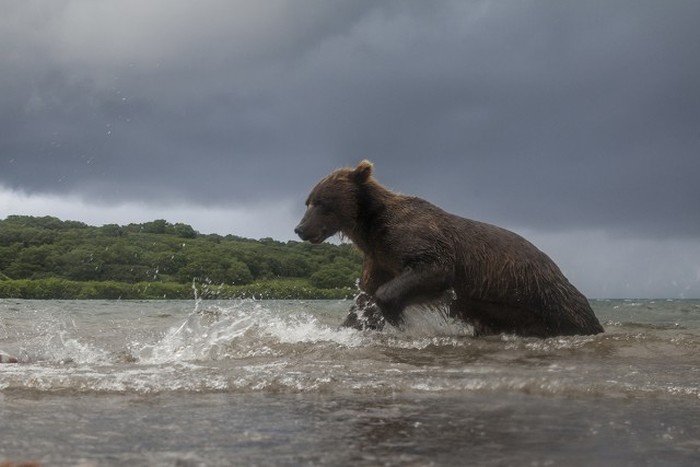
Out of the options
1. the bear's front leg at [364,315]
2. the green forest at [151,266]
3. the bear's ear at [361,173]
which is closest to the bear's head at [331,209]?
the bear's ear at [361,173]

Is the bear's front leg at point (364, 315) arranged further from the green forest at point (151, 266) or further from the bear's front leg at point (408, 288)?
the green forest at point (151, 266)

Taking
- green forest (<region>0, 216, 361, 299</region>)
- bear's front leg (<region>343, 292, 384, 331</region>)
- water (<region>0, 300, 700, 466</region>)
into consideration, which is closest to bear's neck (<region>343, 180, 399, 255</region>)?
bear's front leg (<region>343, 292, 384, 331</region>)

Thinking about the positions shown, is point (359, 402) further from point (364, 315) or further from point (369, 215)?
point (364, 315)

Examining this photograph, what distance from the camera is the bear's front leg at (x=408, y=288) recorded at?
821cm

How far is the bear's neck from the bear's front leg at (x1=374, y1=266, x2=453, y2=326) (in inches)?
26.4

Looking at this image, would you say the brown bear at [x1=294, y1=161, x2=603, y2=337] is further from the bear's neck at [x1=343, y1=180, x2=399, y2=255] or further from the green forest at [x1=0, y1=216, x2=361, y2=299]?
Answer: the green forest at [x1=0, y1=216, x2=361, y2=299]

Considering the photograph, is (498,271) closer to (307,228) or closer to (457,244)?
(457,244)

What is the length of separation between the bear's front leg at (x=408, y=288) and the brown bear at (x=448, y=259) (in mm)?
16

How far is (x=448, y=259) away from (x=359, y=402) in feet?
14.6

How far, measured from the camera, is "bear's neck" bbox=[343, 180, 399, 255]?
28.9 ft

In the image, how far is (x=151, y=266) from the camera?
45438 millimetres

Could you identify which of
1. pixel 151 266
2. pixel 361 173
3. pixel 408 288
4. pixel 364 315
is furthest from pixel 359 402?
pixel 151 266

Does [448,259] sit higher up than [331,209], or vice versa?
[331,209]

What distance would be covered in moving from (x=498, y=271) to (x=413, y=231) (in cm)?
111
